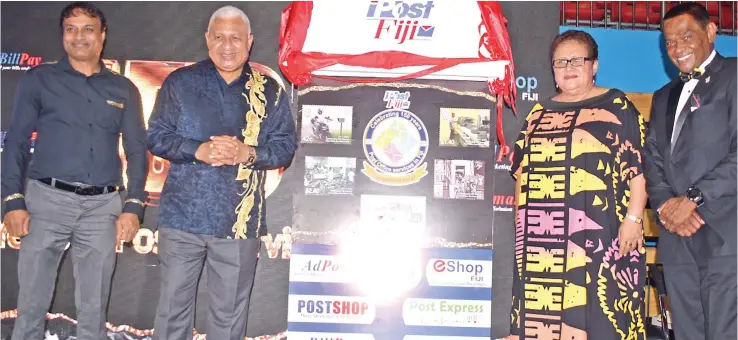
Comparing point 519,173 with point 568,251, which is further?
point 519,173

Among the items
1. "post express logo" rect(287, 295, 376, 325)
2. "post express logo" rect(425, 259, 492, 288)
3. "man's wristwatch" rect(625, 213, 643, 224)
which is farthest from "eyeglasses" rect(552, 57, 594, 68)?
"post express logo" rect(287, 295, 376, 325)

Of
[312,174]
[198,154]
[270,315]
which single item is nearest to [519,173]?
[312,174]

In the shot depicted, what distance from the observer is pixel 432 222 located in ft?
11.3

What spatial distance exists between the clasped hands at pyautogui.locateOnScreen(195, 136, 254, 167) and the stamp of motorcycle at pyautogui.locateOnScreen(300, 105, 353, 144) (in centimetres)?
59

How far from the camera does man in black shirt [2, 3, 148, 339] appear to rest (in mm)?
3014

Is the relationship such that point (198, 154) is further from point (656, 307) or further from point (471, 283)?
point (656, 307)

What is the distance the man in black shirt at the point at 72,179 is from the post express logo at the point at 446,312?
4.94 ft

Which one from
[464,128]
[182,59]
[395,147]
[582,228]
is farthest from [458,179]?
[182,59]

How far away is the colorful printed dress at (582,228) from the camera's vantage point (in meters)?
2.80

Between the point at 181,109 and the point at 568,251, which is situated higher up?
the point at 181,109

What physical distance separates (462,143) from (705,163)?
3.94 feet

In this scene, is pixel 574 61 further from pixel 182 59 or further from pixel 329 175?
pixel 182 59

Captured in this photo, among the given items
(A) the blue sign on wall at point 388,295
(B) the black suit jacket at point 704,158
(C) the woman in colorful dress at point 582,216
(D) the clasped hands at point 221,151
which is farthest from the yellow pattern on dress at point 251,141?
(B) the black suit jacket at point 704,158

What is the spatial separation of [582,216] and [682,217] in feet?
1.33
